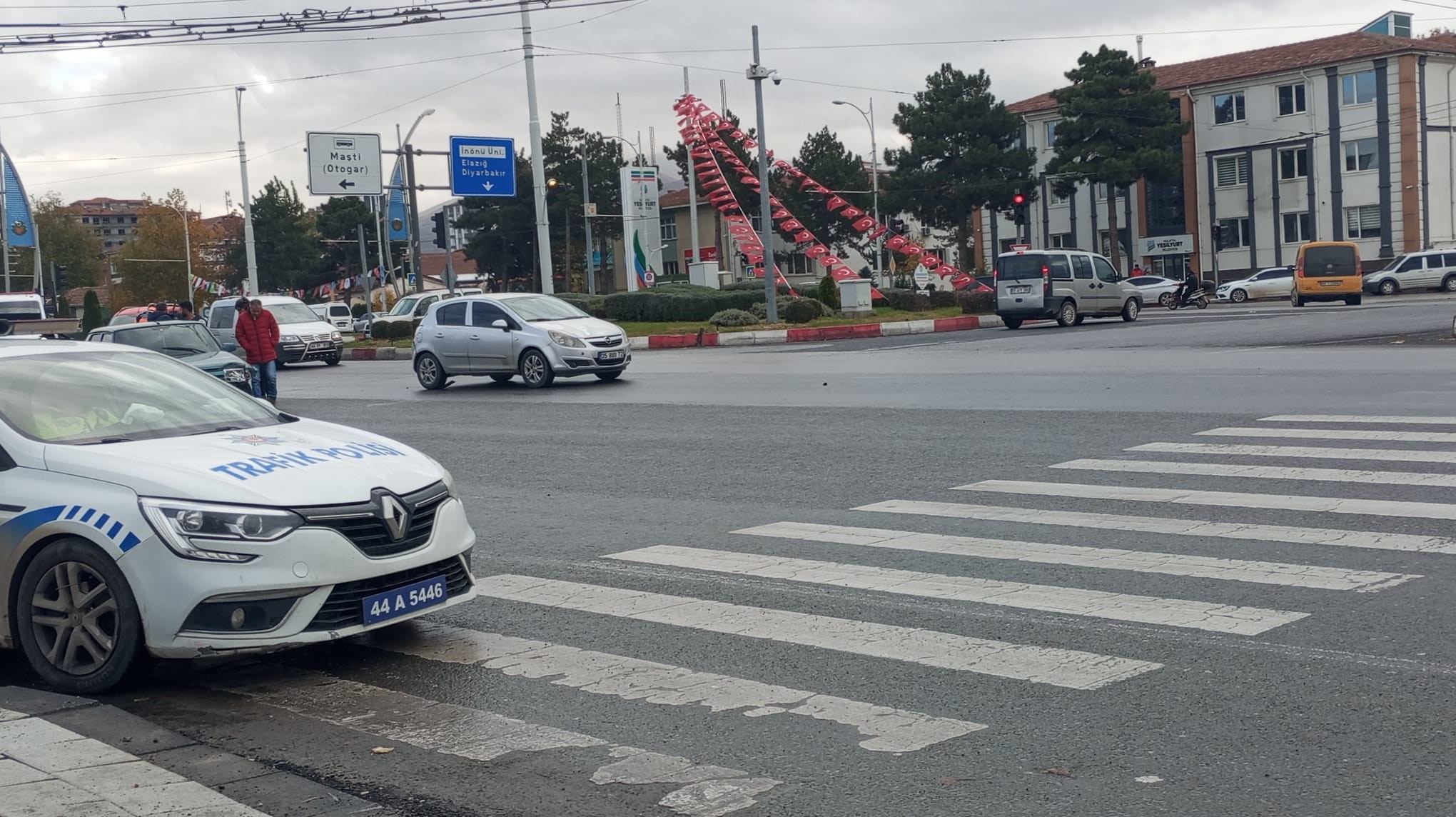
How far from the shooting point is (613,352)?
72.8 ft

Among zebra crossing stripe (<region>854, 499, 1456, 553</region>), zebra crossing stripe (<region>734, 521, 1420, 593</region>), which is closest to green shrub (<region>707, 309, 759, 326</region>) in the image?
zebra crossing stripe (<region>854, 499, 1456, 553</region>)

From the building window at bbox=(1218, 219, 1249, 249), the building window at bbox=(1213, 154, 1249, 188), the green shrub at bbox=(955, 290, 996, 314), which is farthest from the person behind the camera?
the building window at bbox=(1218, 219, 1249, 249)

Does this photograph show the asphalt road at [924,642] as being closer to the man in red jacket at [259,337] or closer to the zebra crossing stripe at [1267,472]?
the zebra crossing stripe at [1267,472]

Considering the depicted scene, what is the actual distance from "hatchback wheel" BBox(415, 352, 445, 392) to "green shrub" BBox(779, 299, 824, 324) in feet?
55.1

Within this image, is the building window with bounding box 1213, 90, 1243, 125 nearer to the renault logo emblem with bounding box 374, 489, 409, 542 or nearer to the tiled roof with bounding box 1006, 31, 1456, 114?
the tiled roof with bounding box 1006, 31, 1456, 114

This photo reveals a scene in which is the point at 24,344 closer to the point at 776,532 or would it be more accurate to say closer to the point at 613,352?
the point at 776,532

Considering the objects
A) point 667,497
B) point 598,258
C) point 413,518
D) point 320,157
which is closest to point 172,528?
point 413,518

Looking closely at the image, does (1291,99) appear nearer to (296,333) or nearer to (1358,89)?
(1358,89)

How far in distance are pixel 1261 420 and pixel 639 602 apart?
809 centimetres

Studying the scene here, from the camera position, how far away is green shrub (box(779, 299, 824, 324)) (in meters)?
38.8

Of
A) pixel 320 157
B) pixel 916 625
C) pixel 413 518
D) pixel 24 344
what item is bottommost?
pixel 916 625

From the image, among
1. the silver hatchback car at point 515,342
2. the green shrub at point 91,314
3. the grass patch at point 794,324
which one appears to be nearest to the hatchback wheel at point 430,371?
the silver hatchback car at point 515,342

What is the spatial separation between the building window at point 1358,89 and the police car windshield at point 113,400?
6254cm

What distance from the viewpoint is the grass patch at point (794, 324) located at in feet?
121
